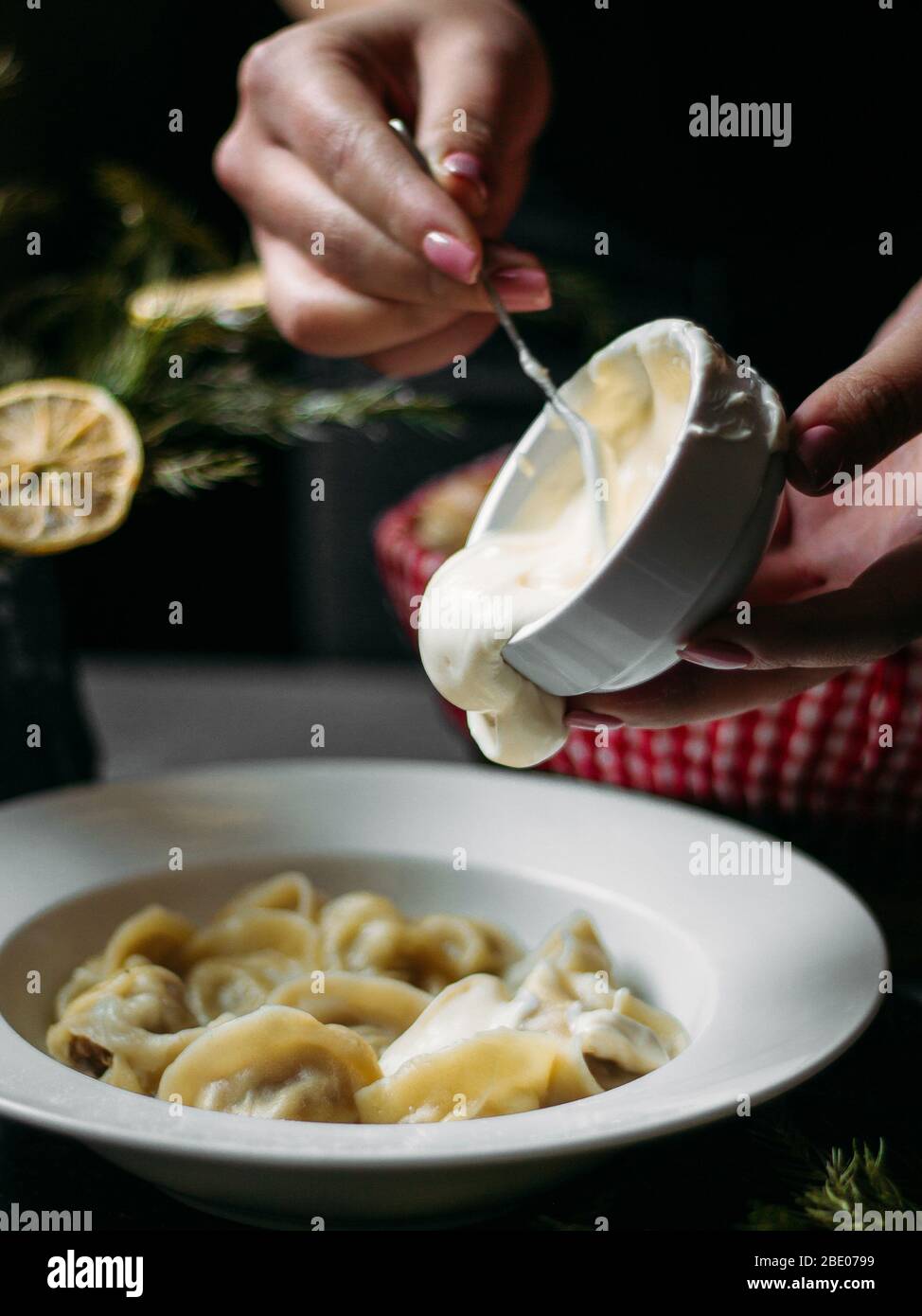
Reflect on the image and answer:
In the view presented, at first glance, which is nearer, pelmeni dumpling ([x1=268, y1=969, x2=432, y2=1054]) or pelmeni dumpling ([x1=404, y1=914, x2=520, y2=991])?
pelmeni dumpling ([x1=268, y1=969, x2=432, y2=1054])

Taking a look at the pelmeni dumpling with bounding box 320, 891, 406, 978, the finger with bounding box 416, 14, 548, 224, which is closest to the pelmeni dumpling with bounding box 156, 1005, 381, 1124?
the pelmeni dumpling with bounding box 320, 891, 406, 978

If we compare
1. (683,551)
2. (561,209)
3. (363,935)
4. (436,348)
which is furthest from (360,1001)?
(561,209)

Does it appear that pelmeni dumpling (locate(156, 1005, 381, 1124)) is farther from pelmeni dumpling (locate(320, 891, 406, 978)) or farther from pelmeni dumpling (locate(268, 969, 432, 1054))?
pelmeni dumpling (locate(320, 891, 406, 978))

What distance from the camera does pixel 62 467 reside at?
1.56m

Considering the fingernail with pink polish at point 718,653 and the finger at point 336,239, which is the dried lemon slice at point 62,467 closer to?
the finger at point 336,239

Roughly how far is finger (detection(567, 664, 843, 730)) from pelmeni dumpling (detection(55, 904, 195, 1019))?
532mm

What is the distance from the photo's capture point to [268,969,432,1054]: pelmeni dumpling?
128 centimetres

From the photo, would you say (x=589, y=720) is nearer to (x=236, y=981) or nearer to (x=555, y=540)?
(x=555, y=540)

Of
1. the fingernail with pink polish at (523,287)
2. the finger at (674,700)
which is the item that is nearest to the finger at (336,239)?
the fingernail with pink polish at (523,287)

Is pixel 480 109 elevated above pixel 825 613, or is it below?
above

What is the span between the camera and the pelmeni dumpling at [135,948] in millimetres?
1344

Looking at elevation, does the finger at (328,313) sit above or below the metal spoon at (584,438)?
above

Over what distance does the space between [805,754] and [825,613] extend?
1.41ft

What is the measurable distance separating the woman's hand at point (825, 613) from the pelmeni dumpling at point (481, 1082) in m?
0.29
